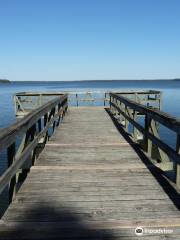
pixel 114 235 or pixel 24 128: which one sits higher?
pixel 24 128

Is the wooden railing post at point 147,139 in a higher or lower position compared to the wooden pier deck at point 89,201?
higher

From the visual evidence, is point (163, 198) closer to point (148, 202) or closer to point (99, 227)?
point (148, 202)

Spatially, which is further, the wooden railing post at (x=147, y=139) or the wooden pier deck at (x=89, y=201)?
Result: the wooden railing post at (x=147, y=139)

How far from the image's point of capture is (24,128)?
15.9ft

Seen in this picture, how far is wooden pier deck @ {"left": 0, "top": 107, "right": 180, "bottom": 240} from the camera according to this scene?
3518 millimetres

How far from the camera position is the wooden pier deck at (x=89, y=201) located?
3.52 metres

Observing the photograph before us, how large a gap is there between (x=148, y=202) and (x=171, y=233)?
87cm

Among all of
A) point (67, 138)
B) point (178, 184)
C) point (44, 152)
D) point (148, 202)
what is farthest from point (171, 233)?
point (67, 138)

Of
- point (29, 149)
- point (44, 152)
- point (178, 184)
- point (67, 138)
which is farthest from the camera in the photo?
point (67, 138)

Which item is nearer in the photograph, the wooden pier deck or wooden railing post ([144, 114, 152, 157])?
the wooden pier deck

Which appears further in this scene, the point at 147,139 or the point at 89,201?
the point at 147,139

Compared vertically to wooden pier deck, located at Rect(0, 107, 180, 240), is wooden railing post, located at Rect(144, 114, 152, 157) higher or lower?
higher

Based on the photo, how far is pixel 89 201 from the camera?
4348 millimetres

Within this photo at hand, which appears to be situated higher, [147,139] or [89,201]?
[147,139]
